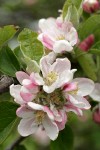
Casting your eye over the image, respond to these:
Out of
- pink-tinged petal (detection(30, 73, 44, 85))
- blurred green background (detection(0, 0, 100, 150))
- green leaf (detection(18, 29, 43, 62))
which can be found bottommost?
blurred green background (detection(0, 0, 100, 150))

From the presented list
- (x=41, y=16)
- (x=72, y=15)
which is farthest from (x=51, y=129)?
(x=41, y=16)

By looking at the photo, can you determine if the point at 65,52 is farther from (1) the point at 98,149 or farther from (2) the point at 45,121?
(1) the point at 98,149

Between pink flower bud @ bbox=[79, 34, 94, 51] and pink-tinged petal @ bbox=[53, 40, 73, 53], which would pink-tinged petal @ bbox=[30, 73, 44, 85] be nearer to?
pink-tinged petal @ bbox=[53, 40, 73, 53]

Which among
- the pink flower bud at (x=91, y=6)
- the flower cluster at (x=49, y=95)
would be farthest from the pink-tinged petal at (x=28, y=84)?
the pink flower bud at (x=91, y=6)

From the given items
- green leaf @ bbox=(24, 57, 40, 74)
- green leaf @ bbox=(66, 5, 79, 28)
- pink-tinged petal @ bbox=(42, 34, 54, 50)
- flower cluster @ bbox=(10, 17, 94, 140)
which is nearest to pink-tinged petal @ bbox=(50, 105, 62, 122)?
flower cluster @ bbox=(10, 17, 94, 140)

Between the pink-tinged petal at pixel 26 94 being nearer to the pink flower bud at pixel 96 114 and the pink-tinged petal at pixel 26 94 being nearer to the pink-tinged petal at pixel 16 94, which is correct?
the pink-tinged petal at pixel 16 94

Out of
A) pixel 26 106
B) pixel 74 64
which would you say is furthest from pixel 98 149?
pixel 26 106

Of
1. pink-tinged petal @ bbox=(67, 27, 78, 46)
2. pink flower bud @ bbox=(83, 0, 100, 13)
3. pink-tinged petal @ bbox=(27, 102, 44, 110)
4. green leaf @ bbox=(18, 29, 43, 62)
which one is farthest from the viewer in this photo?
pink flower bud @ bbox=(83, 0, 100, 13)

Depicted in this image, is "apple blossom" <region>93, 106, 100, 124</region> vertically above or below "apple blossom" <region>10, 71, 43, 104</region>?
below
